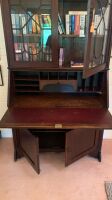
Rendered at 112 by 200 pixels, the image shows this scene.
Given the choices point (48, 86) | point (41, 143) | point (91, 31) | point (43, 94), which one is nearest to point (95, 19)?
point (91, 31)

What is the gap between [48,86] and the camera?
192 centimetres

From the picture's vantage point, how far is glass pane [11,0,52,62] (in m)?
1.58

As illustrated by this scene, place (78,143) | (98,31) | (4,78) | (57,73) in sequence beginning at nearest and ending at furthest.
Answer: (98,31)
(78,143)
(57,73)
(4,78)

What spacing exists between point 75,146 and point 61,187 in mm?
416

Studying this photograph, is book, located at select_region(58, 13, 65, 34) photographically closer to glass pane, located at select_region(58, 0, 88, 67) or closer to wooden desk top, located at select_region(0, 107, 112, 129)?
glass pane, located at select_region(58, 0, 88, 67)

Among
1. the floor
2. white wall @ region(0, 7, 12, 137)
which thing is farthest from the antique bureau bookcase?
white wall @ region(0, 7, 12, 137)

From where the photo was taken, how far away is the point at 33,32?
5.47 ft

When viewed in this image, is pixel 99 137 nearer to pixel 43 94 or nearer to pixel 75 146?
pixel 75 146

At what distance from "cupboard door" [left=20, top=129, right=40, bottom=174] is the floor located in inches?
5.9

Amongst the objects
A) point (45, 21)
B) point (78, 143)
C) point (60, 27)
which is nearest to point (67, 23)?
point (60, 27)

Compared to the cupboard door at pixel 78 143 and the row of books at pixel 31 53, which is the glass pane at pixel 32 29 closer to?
the row of books at pixel 31 53

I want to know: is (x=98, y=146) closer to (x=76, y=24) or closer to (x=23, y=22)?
(x=76, y=24)

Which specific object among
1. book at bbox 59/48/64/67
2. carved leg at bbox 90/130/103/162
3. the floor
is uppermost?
book at bbox 59/48/64/67

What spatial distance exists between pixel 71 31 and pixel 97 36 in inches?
10.2
